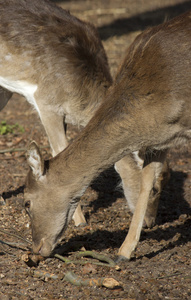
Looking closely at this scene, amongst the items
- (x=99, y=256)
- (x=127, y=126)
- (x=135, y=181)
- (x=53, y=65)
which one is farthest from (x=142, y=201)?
(x=53, y=65)

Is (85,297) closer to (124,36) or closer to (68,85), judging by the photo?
(68,85)

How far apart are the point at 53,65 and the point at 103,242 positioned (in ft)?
6.73

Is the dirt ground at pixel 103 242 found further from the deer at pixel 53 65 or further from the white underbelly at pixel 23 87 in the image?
the white underbelly at pixel 23 87

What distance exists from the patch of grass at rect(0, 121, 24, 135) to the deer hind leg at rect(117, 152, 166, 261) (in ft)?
13.3

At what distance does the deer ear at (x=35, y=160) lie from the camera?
422 centimetres

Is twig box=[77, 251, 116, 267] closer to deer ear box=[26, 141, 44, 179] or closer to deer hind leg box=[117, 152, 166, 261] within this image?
deer hind leg box=[117, 152, 166, 261]

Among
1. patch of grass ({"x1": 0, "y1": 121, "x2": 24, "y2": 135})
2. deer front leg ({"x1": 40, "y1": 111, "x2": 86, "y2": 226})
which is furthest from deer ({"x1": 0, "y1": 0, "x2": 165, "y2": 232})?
patch of grass ({"x1": 0, "y1": 121, "x2": 24, "y2": 135})

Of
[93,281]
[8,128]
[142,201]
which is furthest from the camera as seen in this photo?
[8,128]

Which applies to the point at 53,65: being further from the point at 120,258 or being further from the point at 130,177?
the point at 120,258

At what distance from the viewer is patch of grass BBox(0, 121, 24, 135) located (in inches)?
336

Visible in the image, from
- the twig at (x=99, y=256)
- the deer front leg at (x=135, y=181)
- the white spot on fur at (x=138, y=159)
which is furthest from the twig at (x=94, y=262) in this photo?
the white spot on fur at (x=138, y=159)

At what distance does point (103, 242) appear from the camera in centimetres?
507

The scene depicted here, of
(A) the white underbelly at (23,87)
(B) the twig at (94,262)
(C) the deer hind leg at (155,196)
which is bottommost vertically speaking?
(C) the deer hind leg at (155,196)

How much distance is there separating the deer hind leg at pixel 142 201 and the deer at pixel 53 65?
1.99 feet
